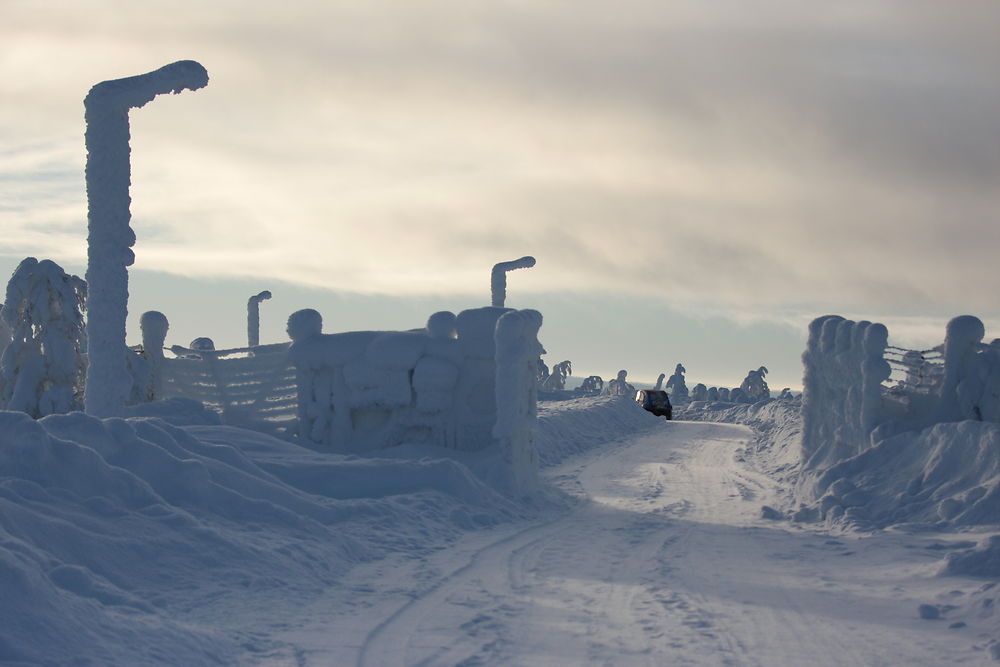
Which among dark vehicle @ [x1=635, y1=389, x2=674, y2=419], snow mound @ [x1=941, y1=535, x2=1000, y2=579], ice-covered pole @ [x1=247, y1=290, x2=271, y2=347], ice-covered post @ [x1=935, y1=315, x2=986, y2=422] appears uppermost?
ice-covered pole @ [x1=247, y1=290, x2=271, y2=347]

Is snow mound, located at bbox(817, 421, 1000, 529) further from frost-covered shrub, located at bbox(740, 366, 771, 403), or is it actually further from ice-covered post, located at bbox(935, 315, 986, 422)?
frost-covered shrub, located at bbox(740, 366, 771, 403)

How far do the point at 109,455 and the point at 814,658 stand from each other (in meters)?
6.82

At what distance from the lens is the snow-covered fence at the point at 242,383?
18.3 meters

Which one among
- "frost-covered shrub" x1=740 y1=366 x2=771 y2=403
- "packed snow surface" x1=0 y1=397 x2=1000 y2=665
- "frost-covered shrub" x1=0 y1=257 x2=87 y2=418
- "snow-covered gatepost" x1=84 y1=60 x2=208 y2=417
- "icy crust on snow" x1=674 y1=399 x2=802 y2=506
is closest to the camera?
"packed snow surface" x1=0 y1=397 x2=1000 y2=665

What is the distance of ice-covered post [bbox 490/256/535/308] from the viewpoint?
96.2 feet

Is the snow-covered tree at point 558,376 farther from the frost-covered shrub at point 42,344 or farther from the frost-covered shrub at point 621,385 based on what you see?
the frost-covered shrub at point 42,344

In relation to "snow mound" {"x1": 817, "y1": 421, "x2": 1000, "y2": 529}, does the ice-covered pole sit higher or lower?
higher

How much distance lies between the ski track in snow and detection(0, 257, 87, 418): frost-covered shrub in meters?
11.0

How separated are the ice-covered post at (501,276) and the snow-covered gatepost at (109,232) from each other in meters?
16.5

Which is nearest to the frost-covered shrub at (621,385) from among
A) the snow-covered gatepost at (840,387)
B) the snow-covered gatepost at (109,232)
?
the snow-covered gatepost at (840,387)

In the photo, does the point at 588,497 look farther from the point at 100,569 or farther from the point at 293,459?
the point at 100,569

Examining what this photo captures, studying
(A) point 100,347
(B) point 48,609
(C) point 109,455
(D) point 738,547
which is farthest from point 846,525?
(A) point 100,347

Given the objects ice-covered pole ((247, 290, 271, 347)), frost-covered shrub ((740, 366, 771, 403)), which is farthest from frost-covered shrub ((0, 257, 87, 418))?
frost-covered shrub ((740, 366, 771, 403))

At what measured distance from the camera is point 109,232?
534 inches
